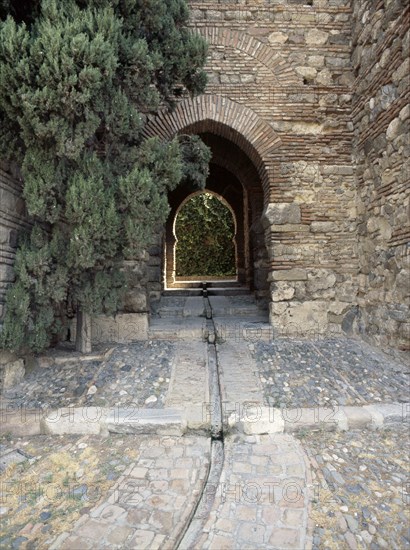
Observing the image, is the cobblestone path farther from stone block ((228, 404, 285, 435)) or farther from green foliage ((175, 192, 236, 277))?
green foliage ((175, 192, 236, 277))

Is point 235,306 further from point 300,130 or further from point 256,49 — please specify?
point 256,49

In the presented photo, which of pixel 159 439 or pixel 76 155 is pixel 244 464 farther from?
pixel 76 155

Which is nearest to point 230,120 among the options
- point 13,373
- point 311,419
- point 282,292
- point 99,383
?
point 282,292

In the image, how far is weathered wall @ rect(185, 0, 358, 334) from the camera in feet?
15.4

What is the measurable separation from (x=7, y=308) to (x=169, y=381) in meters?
1.52

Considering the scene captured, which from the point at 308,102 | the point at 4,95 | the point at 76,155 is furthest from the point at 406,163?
the point at 4,95

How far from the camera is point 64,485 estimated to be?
2.03 meters

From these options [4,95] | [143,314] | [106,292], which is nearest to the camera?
[4,95]

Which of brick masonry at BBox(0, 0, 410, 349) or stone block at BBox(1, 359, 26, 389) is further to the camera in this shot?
brick masonry at BBox(0, 0, 410, 349)

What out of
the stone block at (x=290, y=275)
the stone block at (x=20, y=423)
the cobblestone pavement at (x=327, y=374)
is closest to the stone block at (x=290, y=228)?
the stone block at (x=290, y=275)

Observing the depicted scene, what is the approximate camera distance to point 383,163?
4047mm

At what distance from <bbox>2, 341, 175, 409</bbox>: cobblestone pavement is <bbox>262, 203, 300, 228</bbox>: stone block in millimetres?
2160

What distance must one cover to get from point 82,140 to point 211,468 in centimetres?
266

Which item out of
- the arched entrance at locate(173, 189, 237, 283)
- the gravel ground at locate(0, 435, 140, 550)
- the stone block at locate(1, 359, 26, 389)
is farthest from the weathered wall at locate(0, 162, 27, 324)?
the arched entrance at locate(173, 189, 237, 283)
